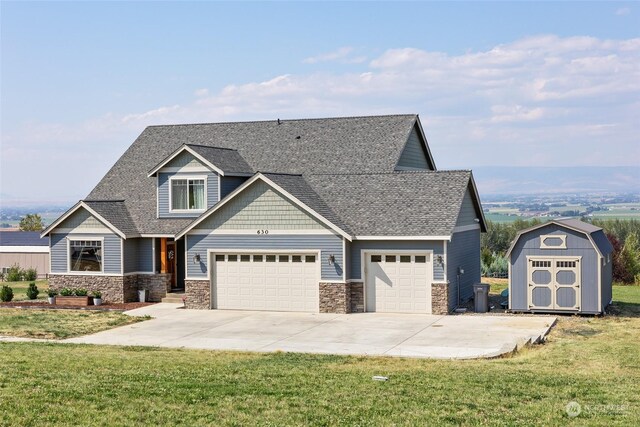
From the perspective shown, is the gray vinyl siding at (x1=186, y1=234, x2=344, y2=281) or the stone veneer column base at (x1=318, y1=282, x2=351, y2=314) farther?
the gray vinyl siding at (x1=186, y1=234, x2=344, y2=281)

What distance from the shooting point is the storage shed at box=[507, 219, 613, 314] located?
26.1 meters

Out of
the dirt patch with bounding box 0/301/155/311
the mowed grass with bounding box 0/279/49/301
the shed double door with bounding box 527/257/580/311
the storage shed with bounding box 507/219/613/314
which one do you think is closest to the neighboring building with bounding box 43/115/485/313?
the dirt patch with bounding box 0/301/155/311

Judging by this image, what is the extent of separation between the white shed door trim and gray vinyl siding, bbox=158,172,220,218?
2887 millimetres

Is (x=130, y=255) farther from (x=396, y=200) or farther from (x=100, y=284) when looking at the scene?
(x=396, y=200)

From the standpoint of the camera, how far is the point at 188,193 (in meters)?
32.3

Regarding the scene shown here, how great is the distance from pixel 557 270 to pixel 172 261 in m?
14.9

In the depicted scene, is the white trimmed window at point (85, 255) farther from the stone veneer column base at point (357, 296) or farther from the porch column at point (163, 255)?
the stone veneer column base at point (357, 296)

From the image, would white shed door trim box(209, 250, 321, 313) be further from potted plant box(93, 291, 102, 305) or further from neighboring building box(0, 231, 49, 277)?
neighboring building box(0, 231, 49, 277)

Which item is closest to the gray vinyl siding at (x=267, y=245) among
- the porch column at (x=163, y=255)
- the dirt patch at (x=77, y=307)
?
the dirt patch at (x=77, y=307)

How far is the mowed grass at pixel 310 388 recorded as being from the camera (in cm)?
1223

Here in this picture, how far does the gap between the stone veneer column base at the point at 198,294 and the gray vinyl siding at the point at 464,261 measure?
27.9 feet

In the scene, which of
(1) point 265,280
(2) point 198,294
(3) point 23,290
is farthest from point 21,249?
(1) point 265,280

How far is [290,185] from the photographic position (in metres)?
29.4

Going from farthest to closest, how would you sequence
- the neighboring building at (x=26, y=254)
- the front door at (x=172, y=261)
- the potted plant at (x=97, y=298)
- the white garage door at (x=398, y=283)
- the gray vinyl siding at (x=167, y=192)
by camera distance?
the neighboring building at (x=26, y=254)
the front door at (x=172, y=261)
the gray vinyl siding at (x=167, y=192)
the potted plant at (x=97, y=298)
the white garage door at (x=398, y=283)
